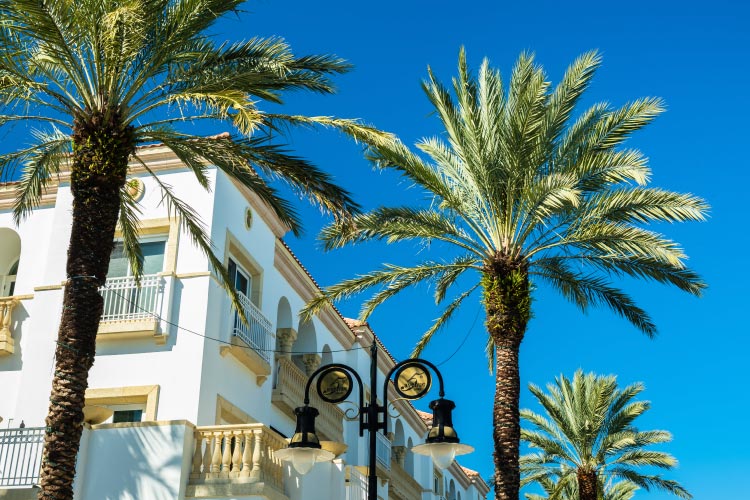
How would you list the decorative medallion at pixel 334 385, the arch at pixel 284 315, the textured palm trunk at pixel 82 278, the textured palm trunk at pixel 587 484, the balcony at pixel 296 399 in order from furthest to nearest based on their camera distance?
1. the textured palm trunk at pixel 587 484
2. the arch at pixel 284 315
3. the balcony at pixel 296 399
4. the decorative medallion at pixel 334 385
5. the textured palm trunk at pixel 82 278

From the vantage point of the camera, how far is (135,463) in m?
17.8

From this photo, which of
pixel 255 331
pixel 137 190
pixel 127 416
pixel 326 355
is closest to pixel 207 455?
pixel 127 416

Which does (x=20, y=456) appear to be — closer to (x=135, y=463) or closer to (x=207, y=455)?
(x=135, y=463)

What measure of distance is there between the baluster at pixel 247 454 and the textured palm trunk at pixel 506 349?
461 cm

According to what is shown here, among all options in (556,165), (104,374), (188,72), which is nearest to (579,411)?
(556,165)

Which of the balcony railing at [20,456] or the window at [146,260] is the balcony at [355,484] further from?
the balcony railing at [20,456]

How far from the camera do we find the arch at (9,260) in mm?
24219

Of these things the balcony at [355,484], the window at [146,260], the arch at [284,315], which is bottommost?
the balcony at [355,484]

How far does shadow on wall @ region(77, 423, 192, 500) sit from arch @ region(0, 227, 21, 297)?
780 centimetres

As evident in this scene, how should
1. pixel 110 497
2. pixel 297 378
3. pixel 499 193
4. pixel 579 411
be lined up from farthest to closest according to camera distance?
pixel 579 411, pixel 297 378, pixel 499 193, pixel 110 497

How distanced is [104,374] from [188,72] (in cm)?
750

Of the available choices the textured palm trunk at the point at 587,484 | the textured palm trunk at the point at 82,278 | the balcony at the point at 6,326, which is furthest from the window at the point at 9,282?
the textured palm trunk at the point at 587,484

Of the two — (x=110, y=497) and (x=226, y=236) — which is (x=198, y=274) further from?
(x=110, y=497)

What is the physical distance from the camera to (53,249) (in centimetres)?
2198
